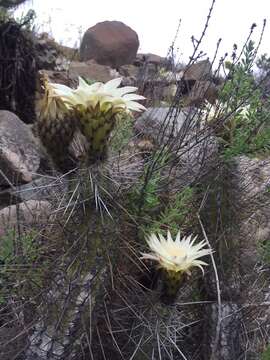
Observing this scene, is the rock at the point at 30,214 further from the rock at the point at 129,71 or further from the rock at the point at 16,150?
the rock at the point at 129,71

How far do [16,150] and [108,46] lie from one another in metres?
5.89

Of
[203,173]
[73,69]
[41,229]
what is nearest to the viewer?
[41,229]

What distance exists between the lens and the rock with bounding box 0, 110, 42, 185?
448 cm

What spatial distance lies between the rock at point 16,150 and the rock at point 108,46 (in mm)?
4961

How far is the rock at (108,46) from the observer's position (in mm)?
10242

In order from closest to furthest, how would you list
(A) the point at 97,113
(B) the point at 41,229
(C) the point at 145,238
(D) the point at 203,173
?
(A) the point at 97,113
(C) the point at 145,238
(B) the point at 41,229
(D) the point at 203,173

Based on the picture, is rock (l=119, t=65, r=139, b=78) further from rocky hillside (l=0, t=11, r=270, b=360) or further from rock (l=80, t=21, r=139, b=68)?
rocky hillside (l=0, t=11, r=270, b=360)

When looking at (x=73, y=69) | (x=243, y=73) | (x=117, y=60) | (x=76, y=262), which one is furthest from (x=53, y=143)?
(x=117, y=60)

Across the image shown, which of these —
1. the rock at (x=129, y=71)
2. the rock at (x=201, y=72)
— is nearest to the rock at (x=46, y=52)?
the rock at (x=129, y=71)

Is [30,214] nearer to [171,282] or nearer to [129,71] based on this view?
[171,282]

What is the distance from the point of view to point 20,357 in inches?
88.9

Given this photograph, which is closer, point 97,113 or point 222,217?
point 97,113

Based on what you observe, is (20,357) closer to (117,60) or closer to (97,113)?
(97,113)

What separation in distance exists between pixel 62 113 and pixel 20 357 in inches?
34.8
